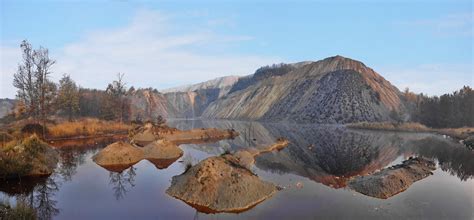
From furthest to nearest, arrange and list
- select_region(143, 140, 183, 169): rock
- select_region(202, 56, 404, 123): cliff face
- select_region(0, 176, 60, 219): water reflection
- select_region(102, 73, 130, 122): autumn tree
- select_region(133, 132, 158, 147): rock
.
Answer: select_region(202, 56, 404, 123): cliff face
select_region(102, 73, 130, 122): autumn tree
select_region(133, 132, 158, 147): rock
select_region(143, 140, 183, 169): rock
select_region(0, 176, 60, 219): water reflection

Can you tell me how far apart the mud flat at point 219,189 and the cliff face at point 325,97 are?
99747 millimetres

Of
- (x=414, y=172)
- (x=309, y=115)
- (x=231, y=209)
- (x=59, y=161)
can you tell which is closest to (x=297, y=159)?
(x=414, y=172)

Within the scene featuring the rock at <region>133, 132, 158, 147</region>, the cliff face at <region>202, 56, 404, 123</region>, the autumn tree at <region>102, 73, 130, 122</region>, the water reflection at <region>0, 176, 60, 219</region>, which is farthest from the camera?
the cliff face at <region>202, 56, 404, 123</region>

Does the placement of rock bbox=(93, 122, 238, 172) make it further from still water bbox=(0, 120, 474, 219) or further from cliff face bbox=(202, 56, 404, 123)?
cliff face bbox=(202, 56, 404, 123)

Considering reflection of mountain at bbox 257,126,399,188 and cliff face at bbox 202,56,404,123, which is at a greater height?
cliff face at bbox 202,56,404,123

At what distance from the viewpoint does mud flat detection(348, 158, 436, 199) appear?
20.5 m

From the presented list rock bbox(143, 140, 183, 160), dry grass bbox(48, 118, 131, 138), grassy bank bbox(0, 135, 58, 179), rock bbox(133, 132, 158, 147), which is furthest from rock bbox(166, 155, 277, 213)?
dry grass bbox(48, 118, 131, 138)

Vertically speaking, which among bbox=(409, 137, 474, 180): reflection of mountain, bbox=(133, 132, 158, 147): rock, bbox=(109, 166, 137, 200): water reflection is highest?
bbox=(133, 132, 158, 147): rock

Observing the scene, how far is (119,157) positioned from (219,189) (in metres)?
15.1

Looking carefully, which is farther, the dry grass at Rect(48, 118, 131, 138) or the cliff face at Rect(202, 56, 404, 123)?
the cliff face at Rect(202, 56, 404, 123)

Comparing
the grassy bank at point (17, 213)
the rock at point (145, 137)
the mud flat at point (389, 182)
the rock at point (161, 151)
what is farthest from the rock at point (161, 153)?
the grassy bank at point (17, 213)

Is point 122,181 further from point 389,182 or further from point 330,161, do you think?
point 330,161

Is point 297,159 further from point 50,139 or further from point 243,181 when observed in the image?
point 50,139

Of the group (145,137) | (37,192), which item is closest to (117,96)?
(145,137)
